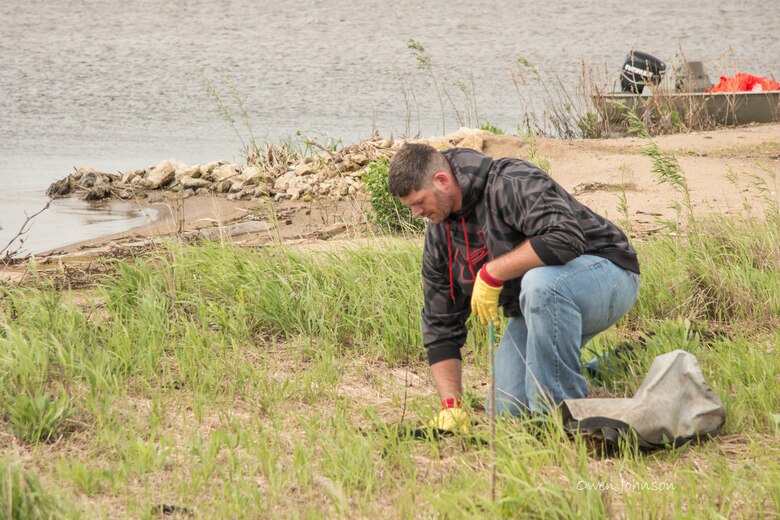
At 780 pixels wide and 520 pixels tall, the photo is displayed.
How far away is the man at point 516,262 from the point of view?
3.66 meters

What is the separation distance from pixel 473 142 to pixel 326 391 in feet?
24.4

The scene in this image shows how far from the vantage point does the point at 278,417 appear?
3902 mm

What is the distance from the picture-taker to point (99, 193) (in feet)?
39.5

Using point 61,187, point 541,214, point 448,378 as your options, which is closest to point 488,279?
point 541,214

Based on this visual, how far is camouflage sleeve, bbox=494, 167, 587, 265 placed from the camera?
11.9ft

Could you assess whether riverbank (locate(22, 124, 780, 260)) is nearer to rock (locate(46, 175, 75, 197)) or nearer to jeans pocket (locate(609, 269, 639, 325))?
rock (locate(46, 175, 75, 197))

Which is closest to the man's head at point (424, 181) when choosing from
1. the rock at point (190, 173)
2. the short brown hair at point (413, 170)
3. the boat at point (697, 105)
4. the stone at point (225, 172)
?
the short brown hair at point (413, 170)

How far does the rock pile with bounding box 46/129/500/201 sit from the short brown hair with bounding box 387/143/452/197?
6.83 meters

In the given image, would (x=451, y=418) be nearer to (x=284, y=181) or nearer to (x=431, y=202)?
(x=431, y=202)

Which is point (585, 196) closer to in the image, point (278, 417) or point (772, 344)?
point (772, 344)

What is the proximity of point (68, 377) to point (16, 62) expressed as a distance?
23.0m

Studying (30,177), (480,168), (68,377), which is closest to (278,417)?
(68,377)

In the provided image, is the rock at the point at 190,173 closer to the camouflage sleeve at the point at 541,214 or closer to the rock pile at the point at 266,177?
the rock pile at the point at 266,177

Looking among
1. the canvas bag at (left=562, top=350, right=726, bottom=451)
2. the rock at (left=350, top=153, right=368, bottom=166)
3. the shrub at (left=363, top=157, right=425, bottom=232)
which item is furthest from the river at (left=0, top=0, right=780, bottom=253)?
the canvas bag at (left=562, top=350, right=726, bottom=451)
